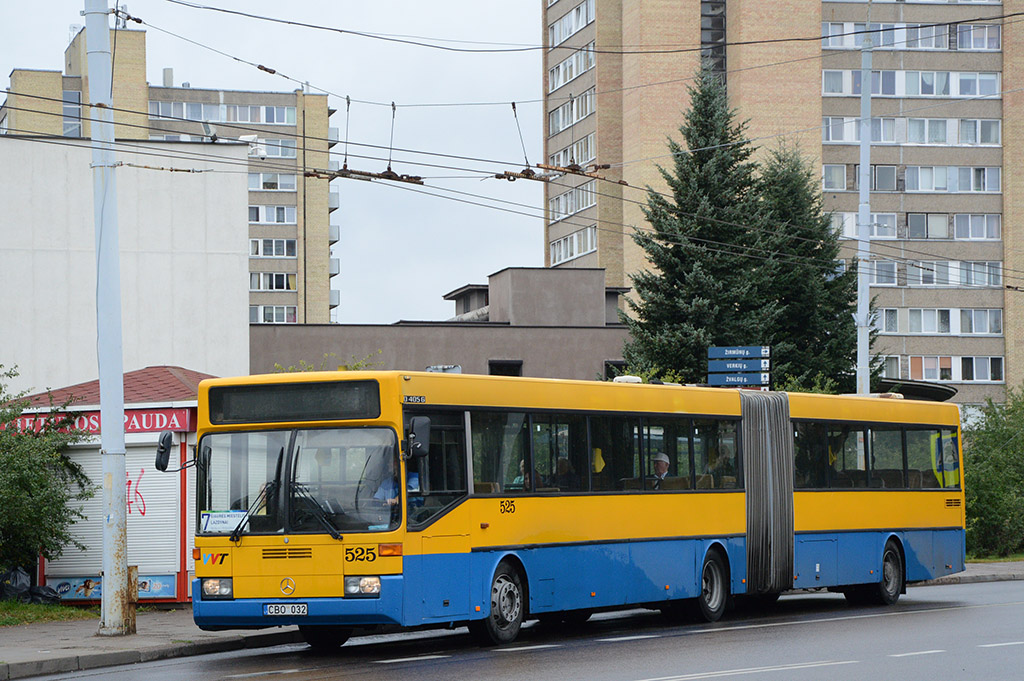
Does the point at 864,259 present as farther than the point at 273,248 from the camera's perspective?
No

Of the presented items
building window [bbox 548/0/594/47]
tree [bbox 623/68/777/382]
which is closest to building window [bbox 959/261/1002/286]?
building window [bbox 548/0/594/47]

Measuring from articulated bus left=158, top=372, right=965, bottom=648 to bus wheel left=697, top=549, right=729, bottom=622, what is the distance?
28mm

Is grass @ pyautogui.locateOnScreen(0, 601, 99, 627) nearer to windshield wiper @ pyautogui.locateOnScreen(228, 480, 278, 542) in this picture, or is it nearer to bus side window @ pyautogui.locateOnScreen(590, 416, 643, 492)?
windshield wiper @ pyautogui.locateOnScreen(228, 480, 278, 542)

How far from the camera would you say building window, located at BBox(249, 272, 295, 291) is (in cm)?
9538

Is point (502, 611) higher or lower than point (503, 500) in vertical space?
lower

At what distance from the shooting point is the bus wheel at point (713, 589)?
19719 mm

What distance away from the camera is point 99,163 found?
57.9 feet

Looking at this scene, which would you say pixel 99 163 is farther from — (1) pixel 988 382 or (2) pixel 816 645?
(1) pixel 988 382

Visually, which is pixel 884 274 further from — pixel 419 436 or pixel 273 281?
pixel 419 436

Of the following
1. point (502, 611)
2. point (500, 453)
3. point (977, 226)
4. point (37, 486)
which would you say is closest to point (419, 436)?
point (500, 453)

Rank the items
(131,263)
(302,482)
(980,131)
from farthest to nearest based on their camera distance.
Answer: (980,131) → (131,263) → (302,482)

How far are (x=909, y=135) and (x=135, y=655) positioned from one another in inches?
2569

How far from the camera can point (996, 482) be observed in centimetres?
3700

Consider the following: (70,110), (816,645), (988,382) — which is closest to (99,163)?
(816,645)
